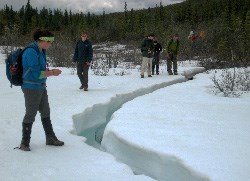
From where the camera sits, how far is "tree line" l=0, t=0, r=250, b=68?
844 inches

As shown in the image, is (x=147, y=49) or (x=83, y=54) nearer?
(x=83, y=54)

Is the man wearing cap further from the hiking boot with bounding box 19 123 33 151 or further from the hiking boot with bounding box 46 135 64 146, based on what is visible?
the hiking boot with bounding box 19 123 33 151

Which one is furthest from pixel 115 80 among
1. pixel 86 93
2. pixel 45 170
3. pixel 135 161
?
pixel 45 170

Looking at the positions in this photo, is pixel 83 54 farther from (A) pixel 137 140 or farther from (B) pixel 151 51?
(A) pixel 137 140

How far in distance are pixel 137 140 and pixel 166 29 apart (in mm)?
44527

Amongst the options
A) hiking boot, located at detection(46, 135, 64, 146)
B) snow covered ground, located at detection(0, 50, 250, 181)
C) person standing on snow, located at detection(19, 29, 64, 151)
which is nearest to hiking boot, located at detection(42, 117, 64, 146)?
hiking boot, located at detection(46, 135, 64, 146)

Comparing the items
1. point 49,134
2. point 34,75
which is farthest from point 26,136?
point 34,75

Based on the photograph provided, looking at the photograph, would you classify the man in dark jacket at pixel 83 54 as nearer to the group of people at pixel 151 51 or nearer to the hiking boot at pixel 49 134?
the group of people at pixel 151 51

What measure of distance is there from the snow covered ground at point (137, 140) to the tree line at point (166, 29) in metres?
1.87

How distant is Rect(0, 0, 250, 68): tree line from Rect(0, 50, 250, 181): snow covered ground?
6.14ft

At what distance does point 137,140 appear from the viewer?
5.36 meters

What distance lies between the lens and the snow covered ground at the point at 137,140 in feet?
14.1

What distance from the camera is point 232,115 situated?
7.21m

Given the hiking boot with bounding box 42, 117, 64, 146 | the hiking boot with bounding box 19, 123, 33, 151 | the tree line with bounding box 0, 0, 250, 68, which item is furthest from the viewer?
the tree line with bounding box 0, 0, 250, 68
